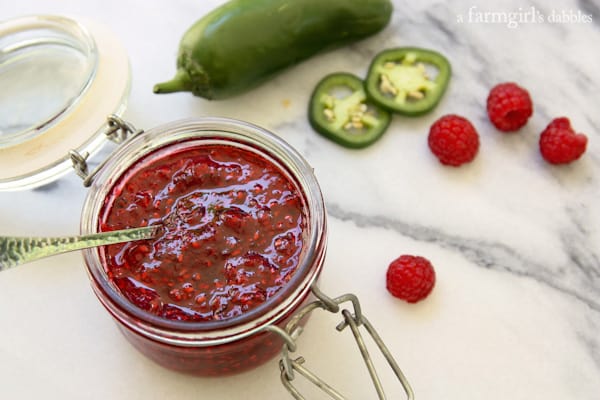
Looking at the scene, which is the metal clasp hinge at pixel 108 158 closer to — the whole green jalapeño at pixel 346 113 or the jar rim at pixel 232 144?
the jar rim at pixel 232 144

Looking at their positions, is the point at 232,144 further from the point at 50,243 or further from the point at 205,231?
the point at 50,243

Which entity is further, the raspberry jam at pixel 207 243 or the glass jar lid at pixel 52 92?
the glass jar lid at pixel 52 92

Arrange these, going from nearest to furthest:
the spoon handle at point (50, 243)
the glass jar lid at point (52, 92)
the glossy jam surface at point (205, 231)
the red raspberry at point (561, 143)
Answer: the spoon handle at point (50, 243) < the glossy jam surface at point (205, 231) < the glass jar lid at point (52, 92) < the red raspberry at point (561, 143)

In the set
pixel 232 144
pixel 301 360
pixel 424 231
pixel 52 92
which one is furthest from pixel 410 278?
pixel 52 92

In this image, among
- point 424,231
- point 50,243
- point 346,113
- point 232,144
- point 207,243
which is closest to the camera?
point 50,243

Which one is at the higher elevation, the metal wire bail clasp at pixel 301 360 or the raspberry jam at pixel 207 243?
the raspberry jam at pixel 207 243

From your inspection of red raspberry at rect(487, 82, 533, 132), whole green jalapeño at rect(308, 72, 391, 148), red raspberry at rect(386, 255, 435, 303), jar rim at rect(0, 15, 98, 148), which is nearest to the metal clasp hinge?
jar rim at rect(0, 15, 98, 148)

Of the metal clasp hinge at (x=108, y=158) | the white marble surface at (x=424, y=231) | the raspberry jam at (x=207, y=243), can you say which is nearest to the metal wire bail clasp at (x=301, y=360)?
the raspberry jam at (x=207, y=243)
